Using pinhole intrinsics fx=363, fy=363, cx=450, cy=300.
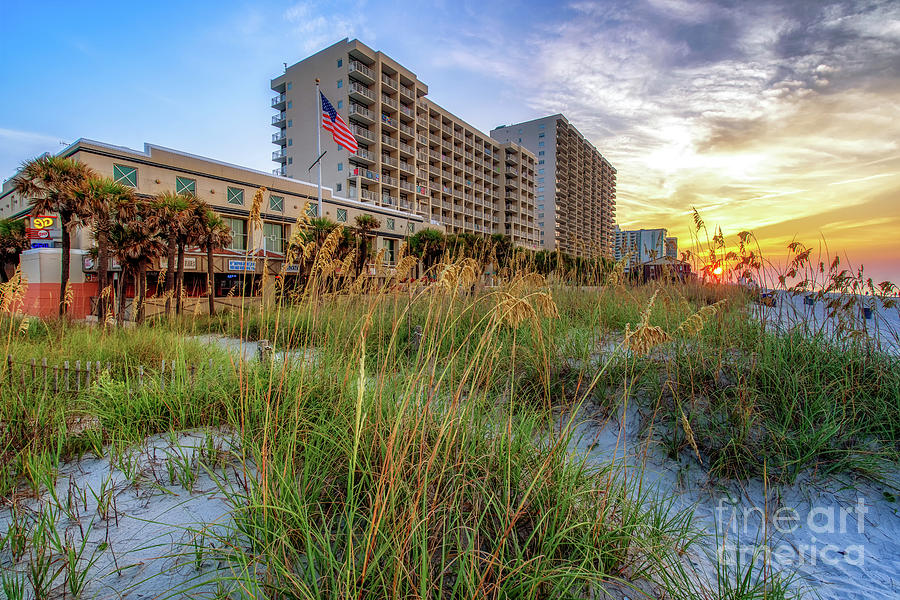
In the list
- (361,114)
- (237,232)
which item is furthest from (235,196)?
(361,114)

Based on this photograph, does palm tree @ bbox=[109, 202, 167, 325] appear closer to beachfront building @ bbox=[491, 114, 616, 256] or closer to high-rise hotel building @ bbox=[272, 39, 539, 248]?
high-rise hotel building @ bbox=[272, 39, 539, 248]

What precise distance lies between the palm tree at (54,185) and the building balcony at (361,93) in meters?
37.1

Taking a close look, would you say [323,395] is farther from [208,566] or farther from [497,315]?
[497,315]

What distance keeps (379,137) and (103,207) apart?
3747 centimetres

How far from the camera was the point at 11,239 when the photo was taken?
28875 mm

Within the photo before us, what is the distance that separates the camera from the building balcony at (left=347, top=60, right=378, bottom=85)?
47347 mm

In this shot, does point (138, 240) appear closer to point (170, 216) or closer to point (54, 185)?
point (170, 216)

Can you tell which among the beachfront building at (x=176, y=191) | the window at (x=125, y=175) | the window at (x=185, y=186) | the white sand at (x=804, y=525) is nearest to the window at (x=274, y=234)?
the beachfront building at (x=176, y=191)

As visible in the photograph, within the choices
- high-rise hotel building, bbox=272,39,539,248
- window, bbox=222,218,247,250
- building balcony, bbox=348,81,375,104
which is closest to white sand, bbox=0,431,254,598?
A: window, bbox=222,218,247,250

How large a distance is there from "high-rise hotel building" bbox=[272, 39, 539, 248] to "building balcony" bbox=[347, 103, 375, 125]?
0.13m

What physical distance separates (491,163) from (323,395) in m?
79.2

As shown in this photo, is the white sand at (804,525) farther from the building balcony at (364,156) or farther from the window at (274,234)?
the building balcony at (364,156)

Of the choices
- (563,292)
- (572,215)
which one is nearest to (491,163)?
(572,215)

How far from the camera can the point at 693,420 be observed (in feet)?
10.7
